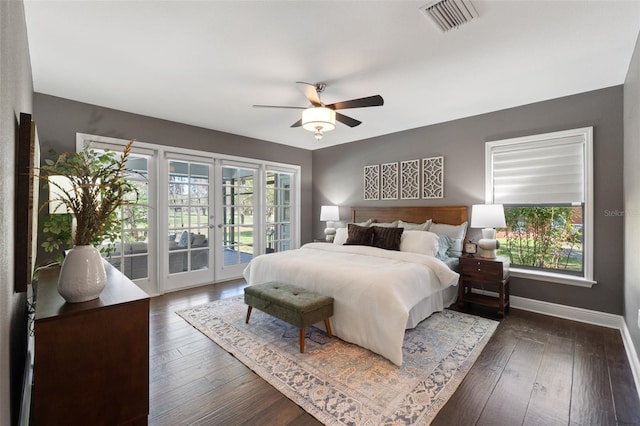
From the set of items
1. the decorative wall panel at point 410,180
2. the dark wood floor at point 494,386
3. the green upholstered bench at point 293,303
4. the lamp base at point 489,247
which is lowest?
the dark wood floor at point 494,386

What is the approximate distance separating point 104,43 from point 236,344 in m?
2.72

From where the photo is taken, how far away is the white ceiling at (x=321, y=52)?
6.37 feet

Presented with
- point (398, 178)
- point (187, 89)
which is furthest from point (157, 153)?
point (398, 178)

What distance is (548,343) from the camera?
270cm

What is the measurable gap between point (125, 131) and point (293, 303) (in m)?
3.31

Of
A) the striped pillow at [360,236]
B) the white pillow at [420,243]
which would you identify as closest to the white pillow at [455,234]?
the white pillow at [420,243]

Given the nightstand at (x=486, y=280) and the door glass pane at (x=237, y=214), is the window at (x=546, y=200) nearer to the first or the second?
the nightstand at (x=486, y=280)

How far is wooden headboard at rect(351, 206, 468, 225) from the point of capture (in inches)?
162

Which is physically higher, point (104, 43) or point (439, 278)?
point (104, 43)

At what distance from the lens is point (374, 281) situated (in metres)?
2.52

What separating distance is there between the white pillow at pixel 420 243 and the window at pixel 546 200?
39.8 inches

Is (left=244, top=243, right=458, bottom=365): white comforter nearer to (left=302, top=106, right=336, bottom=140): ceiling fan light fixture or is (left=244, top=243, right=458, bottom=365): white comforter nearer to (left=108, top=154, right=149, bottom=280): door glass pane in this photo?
(left=302, top=106, right=336, bottom=140): ceiling fan light fixture

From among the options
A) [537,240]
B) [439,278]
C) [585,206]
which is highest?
[585,206]

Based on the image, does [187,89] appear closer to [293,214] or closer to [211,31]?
[211,31]
